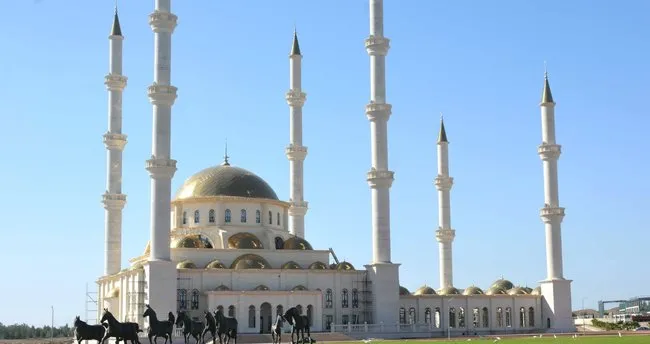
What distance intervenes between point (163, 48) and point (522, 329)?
1195 inches

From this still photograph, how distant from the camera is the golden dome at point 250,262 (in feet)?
192

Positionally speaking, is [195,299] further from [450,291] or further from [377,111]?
[450,291]

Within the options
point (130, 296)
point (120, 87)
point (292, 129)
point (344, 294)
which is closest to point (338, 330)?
point (344, 294)

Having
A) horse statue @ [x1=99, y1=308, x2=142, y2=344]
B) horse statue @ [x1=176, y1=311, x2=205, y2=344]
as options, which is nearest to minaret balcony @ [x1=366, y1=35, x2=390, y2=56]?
horse statue @ [x1=176, y1=311, x2=205, y2=344]

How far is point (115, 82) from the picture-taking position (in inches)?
2552

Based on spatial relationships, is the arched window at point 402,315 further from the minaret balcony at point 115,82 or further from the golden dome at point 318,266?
the minaret balcony at point 115,82

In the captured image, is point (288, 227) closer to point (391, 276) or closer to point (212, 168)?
point (212, 168)

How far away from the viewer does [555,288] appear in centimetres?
6356

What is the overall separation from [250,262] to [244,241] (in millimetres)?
3713

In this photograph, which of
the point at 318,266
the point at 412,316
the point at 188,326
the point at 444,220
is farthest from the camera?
the point at 444,220

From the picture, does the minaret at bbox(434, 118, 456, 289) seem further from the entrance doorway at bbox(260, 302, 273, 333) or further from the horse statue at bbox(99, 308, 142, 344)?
the horse statue at bbox(99, 308, 142, 344)

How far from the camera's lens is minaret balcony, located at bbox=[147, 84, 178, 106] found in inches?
2144

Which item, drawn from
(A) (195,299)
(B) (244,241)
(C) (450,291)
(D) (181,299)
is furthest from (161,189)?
(C) (450,291)

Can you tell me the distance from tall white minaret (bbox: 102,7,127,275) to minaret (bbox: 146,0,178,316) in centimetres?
1048
